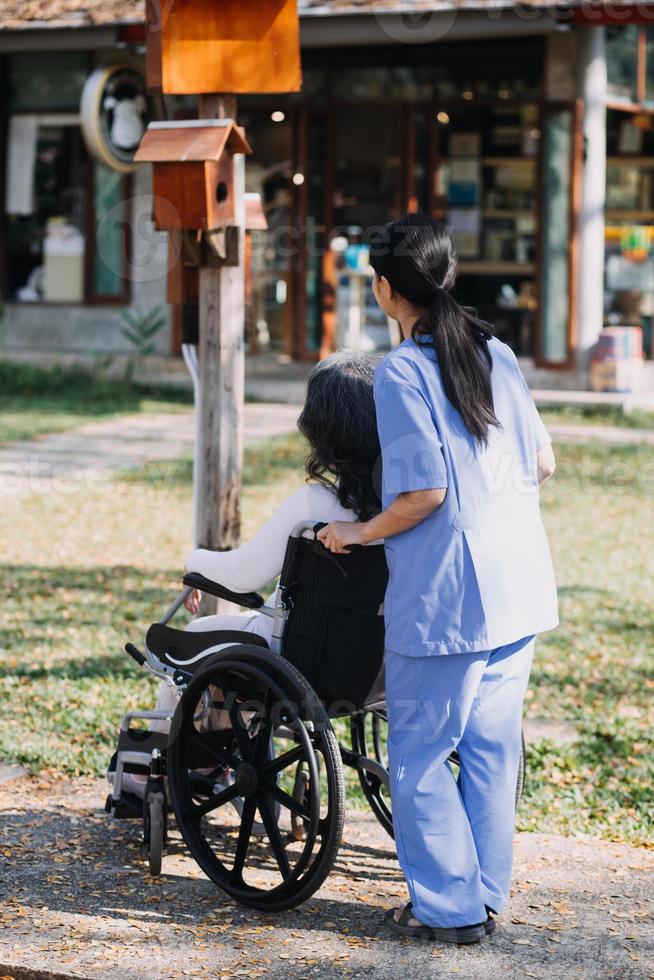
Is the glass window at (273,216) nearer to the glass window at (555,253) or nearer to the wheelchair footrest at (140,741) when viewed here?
the glass window at (555,253)

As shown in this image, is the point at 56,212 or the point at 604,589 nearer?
the point at 604,589

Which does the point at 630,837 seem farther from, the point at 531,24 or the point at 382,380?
the point at 531,24

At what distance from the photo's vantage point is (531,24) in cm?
1363

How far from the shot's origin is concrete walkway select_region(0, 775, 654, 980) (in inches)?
135

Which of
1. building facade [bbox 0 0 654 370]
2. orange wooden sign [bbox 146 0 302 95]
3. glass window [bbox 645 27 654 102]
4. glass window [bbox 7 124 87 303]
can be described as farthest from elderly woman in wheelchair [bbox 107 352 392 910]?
glass window [bbox 7 124 87 303]

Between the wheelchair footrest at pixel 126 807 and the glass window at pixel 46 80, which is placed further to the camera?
the glass window at pixel 46 80

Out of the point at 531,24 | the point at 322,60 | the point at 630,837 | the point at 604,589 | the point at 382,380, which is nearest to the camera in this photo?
the point at 382,380

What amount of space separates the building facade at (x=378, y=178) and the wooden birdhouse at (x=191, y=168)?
29.7 ft

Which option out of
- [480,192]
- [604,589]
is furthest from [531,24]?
[604,589]

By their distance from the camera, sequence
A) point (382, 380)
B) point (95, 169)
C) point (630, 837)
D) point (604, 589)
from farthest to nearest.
Result: point (95, 169) < point (604, 589) < point (630, 837) < point (382, 380)

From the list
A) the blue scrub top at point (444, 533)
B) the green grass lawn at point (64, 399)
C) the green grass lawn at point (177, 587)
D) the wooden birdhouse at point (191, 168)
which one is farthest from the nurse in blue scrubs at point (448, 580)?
the green grass lawn at point (64, 399)

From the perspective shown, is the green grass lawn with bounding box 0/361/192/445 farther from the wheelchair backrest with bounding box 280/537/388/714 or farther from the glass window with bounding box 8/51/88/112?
the wheelchair backrest with bounding box 280/537/388/714

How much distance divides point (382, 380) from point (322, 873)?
4.07 feet

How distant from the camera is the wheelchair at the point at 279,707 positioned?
357 cm
